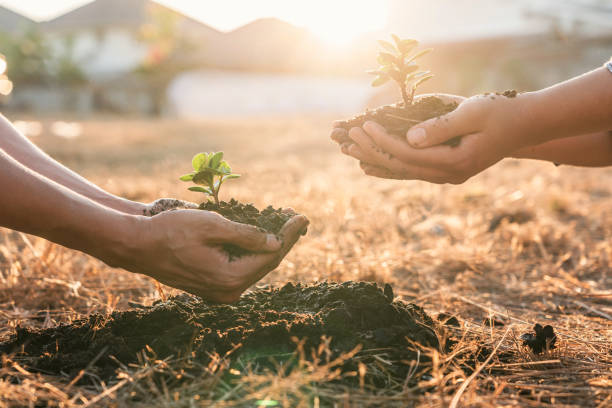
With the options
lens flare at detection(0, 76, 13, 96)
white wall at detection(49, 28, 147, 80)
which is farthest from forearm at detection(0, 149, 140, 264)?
white wall at detection(49, 28, 147, 80)

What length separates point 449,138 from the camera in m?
1.68

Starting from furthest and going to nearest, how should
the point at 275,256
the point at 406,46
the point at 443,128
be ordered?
1. the point at 406,46
2. the point at 443,128
3. the point at 275,256

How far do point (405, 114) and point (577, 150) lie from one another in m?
0.85

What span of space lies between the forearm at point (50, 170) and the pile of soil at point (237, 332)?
40cm

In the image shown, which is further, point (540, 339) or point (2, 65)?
point (2, 65)

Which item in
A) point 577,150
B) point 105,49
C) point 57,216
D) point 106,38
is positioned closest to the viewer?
point 57,216

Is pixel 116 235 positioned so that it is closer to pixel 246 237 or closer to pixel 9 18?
pixel 246 237

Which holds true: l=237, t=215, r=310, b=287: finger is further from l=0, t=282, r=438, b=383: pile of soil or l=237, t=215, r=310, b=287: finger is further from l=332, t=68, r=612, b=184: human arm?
l=332, t=68, r=612, b=184: human arm

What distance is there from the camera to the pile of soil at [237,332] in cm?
141

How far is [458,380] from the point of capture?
1.29 meters

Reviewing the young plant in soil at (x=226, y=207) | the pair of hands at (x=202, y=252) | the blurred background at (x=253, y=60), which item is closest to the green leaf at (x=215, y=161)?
the young plant in soil at (x=226, y=207)

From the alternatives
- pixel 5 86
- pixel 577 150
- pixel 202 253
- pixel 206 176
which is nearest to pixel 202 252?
pixel 202 253

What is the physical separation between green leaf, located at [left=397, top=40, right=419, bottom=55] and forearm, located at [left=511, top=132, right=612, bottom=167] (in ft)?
2.13

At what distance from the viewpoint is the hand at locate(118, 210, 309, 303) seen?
140 centimetres
